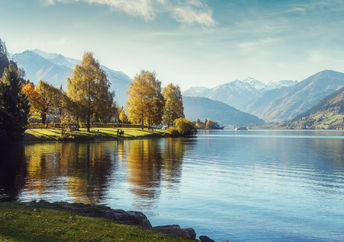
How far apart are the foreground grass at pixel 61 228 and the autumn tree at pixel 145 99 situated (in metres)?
116

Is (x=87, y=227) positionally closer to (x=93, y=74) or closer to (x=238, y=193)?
(x=238, y=193)

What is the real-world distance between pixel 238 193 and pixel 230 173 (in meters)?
12.2

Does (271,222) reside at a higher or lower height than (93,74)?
lower

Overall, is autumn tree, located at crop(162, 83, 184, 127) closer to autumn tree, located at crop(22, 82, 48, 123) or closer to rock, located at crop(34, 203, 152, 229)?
autumn tree, located at crop(22, 82, 48, 123)

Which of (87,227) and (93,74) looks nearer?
(87,227)

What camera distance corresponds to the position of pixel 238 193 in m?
29.0

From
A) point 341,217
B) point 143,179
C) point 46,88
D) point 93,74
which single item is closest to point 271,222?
point 341,217

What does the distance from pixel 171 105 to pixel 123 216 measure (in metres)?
136

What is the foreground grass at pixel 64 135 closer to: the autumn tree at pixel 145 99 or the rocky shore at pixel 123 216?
the autumn tree at pixel 145 99

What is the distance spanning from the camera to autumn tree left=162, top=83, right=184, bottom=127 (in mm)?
150875

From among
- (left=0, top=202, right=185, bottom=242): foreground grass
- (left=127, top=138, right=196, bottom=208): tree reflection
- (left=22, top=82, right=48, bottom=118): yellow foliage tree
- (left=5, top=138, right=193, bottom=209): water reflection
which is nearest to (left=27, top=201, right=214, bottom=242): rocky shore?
(left=0, top=202, right=185, bottom=242): foreground grass

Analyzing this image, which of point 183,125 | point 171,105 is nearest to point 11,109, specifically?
point 183,125

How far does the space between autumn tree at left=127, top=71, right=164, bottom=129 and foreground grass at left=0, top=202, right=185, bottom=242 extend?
380 feet

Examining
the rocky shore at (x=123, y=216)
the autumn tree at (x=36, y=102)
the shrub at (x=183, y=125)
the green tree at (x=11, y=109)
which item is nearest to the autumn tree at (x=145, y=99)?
the shrub at (x=183, y=125)
